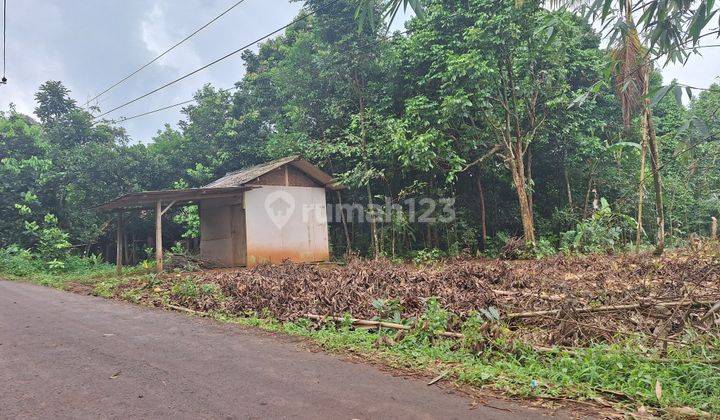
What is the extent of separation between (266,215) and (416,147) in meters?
4.76

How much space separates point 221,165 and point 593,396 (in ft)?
59.8

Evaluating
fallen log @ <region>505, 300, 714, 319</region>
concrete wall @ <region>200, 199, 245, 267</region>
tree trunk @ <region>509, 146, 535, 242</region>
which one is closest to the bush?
tree trunk @ <region>509, 146, 535, 242</region>

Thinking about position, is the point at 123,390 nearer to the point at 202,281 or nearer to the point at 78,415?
the point at 78,415

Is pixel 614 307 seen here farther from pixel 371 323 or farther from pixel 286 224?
pixel 286 224

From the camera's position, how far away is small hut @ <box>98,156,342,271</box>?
40.3 ft

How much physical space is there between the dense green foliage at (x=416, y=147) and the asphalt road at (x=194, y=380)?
845 centimetres

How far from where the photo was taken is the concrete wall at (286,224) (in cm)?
1238

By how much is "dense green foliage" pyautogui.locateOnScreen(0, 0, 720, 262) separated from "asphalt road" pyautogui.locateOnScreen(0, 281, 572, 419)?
8.45 m

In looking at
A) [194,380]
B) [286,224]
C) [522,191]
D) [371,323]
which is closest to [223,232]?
[286,224]

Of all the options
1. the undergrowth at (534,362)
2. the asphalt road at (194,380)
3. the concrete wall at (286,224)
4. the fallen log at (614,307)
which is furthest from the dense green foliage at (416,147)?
the asphalt road at (194,380)

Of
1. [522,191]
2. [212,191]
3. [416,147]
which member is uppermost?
[416,147]

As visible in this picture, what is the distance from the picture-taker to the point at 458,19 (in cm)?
1208

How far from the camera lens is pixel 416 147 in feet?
38.1

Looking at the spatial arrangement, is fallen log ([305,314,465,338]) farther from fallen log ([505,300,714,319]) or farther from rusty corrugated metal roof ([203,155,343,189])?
rusty corrugated metal roof ([203,155,343,189])
